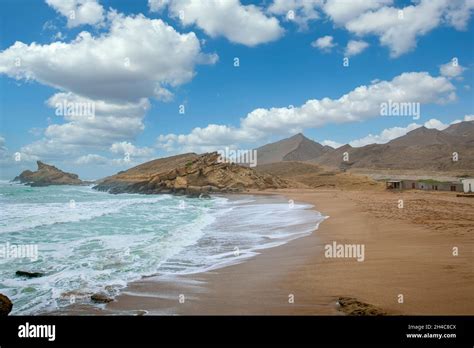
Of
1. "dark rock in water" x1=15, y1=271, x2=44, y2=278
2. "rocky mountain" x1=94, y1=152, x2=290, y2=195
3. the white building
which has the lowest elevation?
"dark rock in water" x1=15, y1=271, x2=44, y2=278

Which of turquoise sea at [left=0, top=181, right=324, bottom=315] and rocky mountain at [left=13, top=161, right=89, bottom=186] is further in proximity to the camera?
rocky mountain at [left=13, top=161, right=89, bottom=186]

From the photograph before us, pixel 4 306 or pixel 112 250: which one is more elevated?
pixel 4 306

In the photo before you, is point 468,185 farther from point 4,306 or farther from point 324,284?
point 4,306

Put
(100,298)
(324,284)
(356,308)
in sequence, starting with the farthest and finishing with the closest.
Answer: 1. (324,284)
2. (100,298)
3. (356,308)

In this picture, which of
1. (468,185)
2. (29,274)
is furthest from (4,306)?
(468,185)

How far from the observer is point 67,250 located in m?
14.3

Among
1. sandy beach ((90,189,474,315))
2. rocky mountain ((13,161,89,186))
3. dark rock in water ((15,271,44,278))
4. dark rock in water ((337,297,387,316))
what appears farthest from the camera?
rocky mountain ((13,161,89,186))

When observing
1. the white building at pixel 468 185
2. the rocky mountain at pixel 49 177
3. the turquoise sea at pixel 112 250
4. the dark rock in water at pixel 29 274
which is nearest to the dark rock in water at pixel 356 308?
the turquoise sea at pixel 112 250

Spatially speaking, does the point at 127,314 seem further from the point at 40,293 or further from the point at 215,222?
the point at 215,222

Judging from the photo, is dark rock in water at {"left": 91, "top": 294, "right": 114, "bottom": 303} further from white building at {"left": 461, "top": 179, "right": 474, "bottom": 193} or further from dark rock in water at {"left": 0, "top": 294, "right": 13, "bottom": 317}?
white building at {"left": 461, "top": 179, "right": 474, "bottom": 193}

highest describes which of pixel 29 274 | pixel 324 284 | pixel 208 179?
pixel 208 179

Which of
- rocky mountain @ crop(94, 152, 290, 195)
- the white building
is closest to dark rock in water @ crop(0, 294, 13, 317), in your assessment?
the white building
